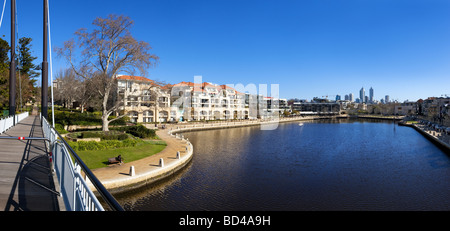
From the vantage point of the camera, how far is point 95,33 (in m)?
26.7

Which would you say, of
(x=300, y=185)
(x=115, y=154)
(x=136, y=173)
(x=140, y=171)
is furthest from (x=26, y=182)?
(x=115, y=154)

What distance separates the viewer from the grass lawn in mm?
19998

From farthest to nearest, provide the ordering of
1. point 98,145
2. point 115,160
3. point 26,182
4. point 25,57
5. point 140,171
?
point 25,57 < point 98,145 < point 115,160 < point 140,171 < point 26,182

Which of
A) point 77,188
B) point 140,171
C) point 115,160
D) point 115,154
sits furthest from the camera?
point 115,154

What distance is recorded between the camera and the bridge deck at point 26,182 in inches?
193

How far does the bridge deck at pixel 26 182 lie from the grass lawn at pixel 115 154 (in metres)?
11.3

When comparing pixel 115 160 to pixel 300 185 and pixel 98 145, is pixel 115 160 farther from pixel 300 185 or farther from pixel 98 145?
pixel 300 185

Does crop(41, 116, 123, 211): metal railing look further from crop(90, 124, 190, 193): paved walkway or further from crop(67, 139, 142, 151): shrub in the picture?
crop(67, 139, 142, 151): shrub

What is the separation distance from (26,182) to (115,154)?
1767cm

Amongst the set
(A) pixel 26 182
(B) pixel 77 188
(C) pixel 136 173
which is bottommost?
(C) pixel 136 173

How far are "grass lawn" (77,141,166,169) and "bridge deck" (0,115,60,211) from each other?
11309mm

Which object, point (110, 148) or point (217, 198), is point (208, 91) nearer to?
point (110, 148)

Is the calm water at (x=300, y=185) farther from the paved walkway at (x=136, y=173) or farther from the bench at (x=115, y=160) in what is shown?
the bench at (x=115, y=160)

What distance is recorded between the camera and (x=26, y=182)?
599 centimetres
